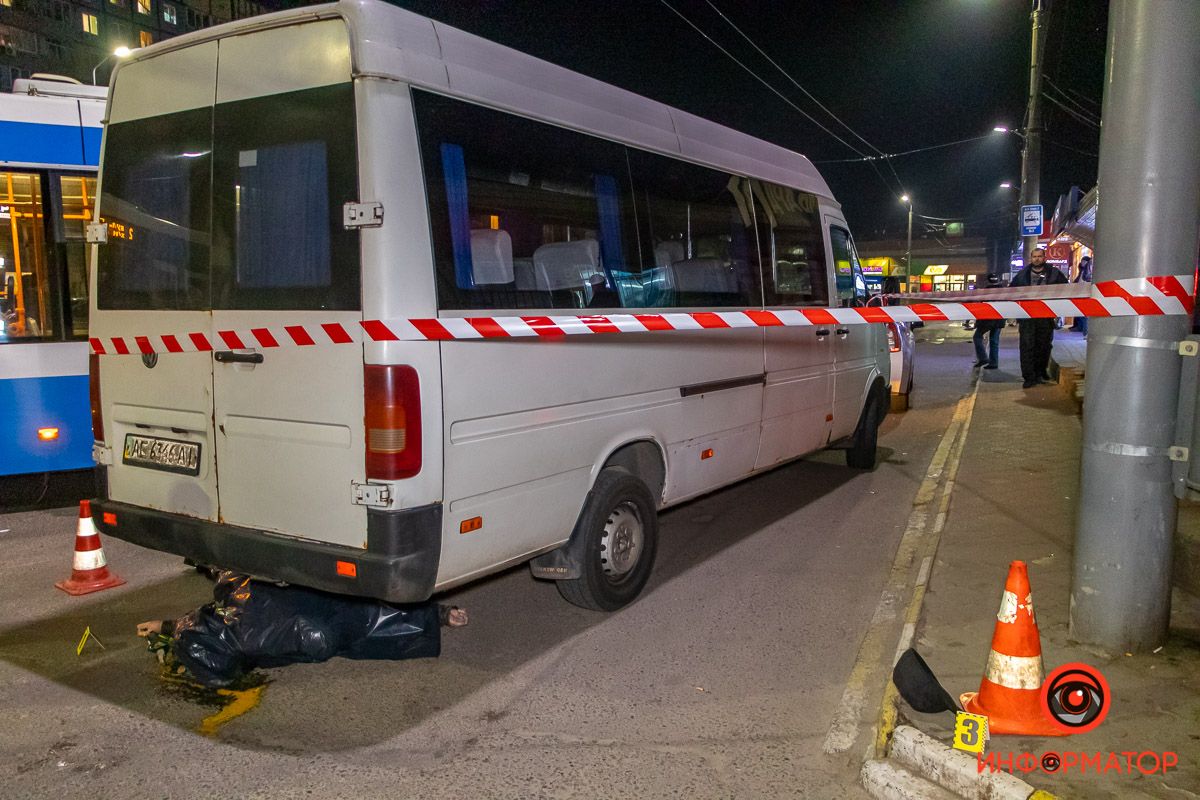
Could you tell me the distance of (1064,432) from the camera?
10.3 m

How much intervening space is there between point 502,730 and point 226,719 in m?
1.19

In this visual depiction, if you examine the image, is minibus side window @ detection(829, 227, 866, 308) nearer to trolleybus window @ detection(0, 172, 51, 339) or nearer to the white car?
the white car

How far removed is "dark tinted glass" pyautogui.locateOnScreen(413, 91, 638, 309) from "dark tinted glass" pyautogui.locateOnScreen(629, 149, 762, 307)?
0.19m

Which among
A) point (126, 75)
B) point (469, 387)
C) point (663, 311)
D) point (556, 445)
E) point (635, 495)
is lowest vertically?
point (635, 495)

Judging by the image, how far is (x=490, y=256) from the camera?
412 cm

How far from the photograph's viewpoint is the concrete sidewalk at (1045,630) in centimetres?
322

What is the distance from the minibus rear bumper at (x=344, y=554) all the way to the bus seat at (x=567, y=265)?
1389mm

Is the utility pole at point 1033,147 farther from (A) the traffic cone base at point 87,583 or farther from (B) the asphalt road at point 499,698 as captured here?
(A) the traffic cone base at point 87,583

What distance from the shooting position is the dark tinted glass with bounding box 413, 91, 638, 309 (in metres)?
3.83

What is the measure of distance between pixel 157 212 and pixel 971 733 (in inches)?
169

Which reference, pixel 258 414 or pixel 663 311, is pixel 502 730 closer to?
pixel 258 414

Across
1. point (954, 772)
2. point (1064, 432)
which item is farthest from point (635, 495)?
point (1064, 432)

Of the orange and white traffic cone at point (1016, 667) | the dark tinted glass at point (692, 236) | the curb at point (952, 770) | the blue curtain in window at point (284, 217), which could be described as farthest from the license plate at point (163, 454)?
the orange and white traffic cone at point (1016, 667)

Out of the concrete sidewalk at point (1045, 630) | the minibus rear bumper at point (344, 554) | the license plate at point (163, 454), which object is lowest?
the concrete sidewalk at point (1045, 630)
